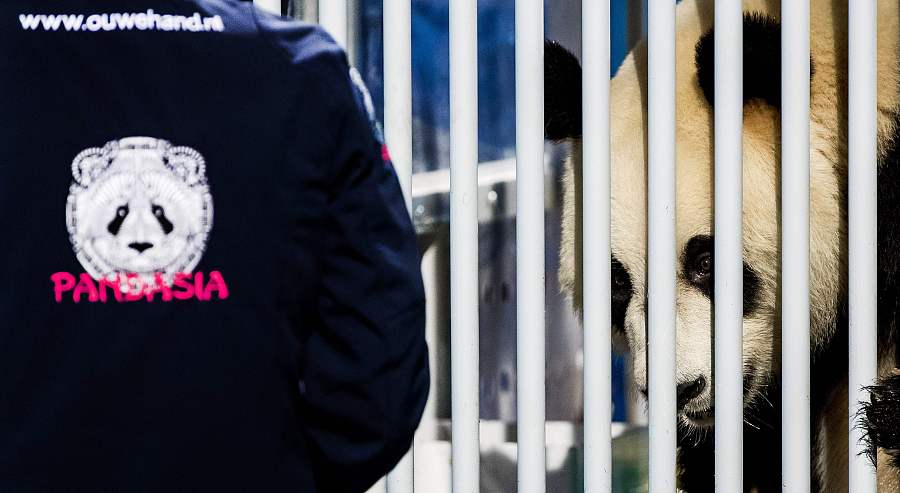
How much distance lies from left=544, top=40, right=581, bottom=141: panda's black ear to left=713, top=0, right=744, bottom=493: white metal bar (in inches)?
10.2

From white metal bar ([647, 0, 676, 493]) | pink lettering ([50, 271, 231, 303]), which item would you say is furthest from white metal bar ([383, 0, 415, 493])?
pink lettering ([50, 271, 231, 303])

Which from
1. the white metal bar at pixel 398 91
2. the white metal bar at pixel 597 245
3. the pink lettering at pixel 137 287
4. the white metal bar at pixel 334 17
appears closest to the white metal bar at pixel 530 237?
the white metal bar at pixel 597 245

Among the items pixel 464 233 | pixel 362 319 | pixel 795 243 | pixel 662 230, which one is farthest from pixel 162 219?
pixel 795 243

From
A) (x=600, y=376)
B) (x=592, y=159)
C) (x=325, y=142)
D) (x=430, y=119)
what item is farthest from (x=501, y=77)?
(x=325, y=142)

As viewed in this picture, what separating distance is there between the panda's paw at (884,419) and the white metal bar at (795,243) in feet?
0.30

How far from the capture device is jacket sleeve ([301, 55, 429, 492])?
91 cm

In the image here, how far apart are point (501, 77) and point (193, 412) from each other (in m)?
1.19

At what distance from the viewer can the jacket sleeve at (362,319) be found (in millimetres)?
911

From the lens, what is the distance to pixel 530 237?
1.63 m

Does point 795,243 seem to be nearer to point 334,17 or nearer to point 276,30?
point 334,17

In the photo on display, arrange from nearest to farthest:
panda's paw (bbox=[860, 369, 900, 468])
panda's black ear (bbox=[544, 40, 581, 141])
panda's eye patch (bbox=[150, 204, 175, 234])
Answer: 1. panda's eye patch (bbox=[150, 204, 175, 234])
2. panda's paw (bbox=[860, 369, 900, 468])
3. panda's black ear (bbox=[544, 40, 581, 141])

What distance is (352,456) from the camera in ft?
3.08

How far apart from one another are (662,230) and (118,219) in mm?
963

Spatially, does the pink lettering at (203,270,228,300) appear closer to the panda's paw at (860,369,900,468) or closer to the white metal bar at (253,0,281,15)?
the white metal bar at (253,0,281,15)
